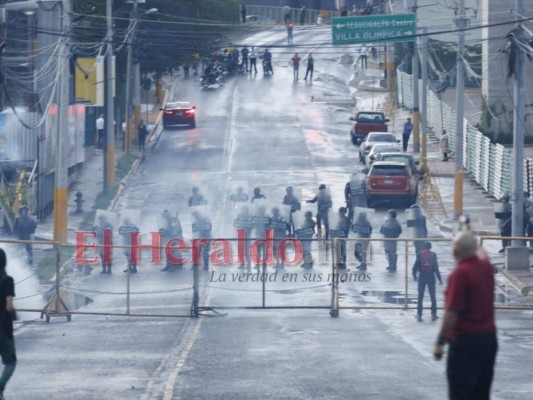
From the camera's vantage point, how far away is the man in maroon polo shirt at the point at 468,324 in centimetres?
860

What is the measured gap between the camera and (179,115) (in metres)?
62.0

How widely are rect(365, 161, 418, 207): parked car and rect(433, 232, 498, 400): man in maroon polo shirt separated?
3135cm

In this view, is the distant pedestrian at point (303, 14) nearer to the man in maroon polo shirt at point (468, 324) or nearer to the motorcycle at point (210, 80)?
the motorcycle at point (210, 80)

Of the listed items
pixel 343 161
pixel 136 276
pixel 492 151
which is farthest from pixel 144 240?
pixel 343 161

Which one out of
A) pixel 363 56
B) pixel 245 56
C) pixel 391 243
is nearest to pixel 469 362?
pixel 391 243

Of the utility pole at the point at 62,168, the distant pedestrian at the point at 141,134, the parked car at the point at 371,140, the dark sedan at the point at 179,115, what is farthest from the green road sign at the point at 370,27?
the dark sedan at the point at 179,115

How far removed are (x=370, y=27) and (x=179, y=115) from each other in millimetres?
19782

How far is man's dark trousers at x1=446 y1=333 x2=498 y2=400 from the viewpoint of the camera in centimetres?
870

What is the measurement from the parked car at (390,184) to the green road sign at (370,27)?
6.05 meters

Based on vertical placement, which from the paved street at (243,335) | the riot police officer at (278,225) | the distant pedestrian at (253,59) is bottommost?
the paved street at (243,335)

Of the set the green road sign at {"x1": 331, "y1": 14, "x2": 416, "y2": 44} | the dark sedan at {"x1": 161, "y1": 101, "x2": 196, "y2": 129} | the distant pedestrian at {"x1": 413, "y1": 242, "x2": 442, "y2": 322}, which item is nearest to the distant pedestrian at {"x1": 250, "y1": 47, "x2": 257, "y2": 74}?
the dark sedan at {"x1": 161, "y1": 101, "x2": 196, "y2": 129}

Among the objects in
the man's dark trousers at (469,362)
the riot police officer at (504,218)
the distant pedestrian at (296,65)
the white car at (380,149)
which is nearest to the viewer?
the man's dark trousers at (469,362)

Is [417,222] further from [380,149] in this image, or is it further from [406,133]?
[406,133]

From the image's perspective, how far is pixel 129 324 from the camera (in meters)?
21.6
